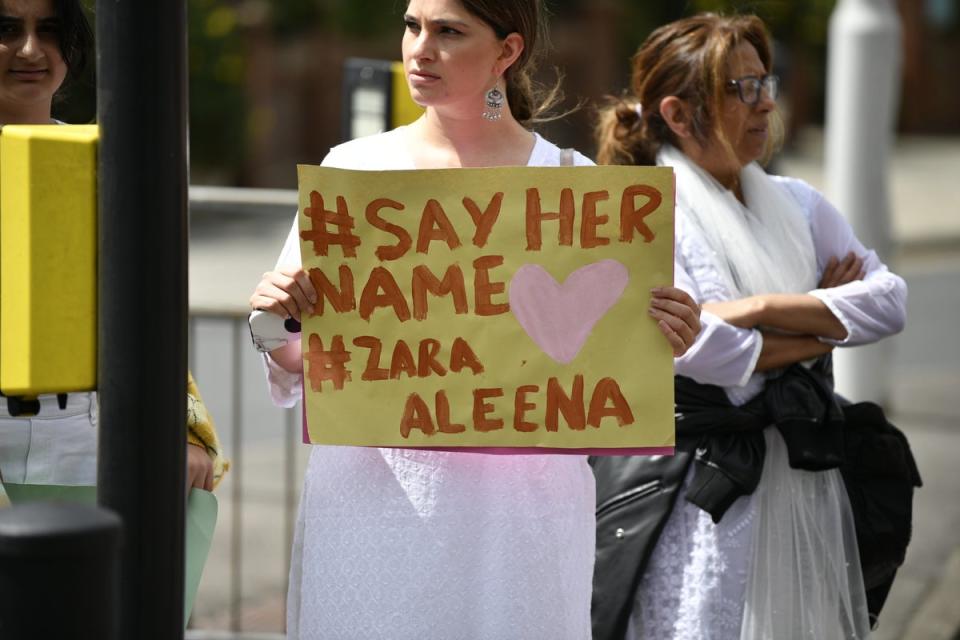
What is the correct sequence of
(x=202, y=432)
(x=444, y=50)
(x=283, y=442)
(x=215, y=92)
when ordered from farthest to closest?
(x=215, y=92) < (x=283, y=442) < (x=202, y=432) < (x=444, y=50)

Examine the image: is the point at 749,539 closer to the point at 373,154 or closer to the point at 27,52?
the point at 373,154

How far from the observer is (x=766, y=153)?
3.65 m

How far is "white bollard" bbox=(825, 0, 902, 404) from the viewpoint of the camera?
26.4ft

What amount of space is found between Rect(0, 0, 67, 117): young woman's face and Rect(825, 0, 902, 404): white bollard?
5.74 metres

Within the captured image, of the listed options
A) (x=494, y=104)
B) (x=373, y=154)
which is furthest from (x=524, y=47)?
(x=373, y=154)

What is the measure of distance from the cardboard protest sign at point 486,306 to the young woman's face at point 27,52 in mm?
605

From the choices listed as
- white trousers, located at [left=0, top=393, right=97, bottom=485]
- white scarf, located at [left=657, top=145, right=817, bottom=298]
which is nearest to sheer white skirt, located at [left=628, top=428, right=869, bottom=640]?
white scarf, located at [left=657, top=145, right=817, bottom=298]

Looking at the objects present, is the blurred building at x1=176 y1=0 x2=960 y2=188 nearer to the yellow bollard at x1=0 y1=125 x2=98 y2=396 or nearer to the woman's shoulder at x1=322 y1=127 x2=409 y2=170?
the woman's shoulder at x1=322 y1=127 x2=409 y2=170

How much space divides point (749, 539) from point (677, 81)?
100cm

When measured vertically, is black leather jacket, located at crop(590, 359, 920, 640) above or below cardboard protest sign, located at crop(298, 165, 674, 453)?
below

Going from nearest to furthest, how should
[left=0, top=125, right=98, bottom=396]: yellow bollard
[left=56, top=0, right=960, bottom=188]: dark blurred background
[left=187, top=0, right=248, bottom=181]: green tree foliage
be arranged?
[left=0, top=125, right=98, bottom=396]: yellow bollard → [left=187, top=0, right=248, bottom=181]: green tree foliage → [left=56, top=0, right=960, bottom=188]: dark blurred background

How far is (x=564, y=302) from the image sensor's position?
2.77 meters

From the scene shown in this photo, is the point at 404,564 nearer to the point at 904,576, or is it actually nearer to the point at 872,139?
the point at 904,576

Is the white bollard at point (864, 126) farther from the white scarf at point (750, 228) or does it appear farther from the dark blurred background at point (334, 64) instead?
the dark blurred background at point (334, 64)
